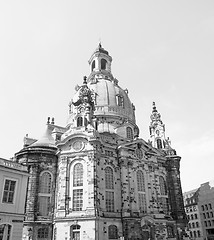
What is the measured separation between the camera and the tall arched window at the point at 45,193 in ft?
120

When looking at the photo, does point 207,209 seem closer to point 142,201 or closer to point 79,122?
point 142,201

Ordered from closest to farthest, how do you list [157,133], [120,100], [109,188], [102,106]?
1. [109,188]
2. [102,106]
3. [157,133]
4. [120,100]

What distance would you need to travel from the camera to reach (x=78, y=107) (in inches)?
1709

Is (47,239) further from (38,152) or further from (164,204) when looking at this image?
(164,204)

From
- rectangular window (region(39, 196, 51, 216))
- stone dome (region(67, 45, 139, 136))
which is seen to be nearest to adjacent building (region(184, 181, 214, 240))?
stone dome (region(67, 45, 139, 136))

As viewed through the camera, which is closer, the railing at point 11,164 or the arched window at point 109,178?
the railing at point 11,164

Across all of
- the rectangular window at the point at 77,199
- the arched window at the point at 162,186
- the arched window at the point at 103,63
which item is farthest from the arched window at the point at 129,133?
the arched window at the point at 103,63

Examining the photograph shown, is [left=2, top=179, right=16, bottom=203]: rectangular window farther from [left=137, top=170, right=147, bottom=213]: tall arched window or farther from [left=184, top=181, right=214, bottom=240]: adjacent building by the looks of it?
[left=184, top=181, right=214, bottom=240]: adjacent building

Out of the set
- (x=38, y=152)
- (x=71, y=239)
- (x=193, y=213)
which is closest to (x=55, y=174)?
(x=38, y=152)

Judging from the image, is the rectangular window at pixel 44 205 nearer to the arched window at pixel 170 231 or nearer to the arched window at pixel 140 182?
the arched window at pixel 140 182

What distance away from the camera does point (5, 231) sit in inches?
835

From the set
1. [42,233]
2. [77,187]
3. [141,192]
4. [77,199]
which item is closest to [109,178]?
[77,187]

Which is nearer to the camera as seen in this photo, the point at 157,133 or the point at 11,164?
the point at 11,164

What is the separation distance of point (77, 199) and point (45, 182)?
6.74 meters
